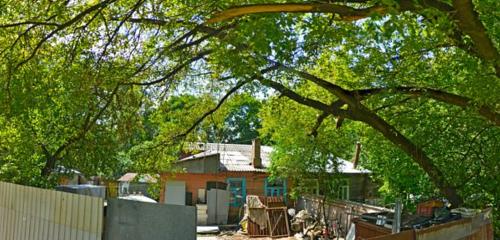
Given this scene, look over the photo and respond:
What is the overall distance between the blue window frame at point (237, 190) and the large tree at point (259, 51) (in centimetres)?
1221

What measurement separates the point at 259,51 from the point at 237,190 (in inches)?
708

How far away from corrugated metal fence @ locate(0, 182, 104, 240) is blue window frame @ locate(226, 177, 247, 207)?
48.3 feet

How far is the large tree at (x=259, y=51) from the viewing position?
13.1 feet

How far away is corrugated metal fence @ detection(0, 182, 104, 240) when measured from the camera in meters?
4.28

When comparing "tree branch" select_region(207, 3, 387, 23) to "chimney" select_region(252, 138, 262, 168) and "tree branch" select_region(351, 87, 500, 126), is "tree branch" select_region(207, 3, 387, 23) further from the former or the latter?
"chimney" select_region(252, 138, 262, 168)

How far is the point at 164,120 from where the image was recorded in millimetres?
10000

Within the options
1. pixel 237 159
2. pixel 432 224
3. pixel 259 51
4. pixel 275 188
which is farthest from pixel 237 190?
pixel 259 51

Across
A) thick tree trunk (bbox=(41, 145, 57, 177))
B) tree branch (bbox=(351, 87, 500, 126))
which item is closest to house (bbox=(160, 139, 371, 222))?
thick tree trunk (bbox=(41, 145, 57, 177))

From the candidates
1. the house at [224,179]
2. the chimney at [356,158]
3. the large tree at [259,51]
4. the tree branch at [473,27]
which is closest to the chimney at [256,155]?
the house at [224,179]

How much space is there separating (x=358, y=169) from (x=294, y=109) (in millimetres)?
13220

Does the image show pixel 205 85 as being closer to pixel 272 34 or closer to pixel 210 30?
pixel 210 30

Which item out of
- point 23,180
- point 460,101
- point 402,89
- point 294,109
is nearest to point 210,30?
point 402,89

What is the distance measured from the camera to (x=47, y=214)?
5.23m

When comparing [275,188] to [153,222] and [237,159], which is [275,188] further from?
[153,222]
